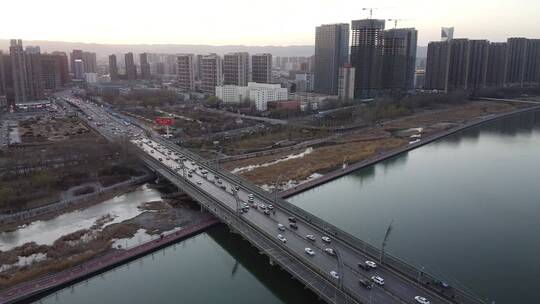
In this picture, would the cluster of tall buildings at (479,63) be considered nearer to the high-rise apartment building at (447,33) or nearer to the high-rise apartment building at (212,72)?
the high-rise apartment building at (447,33)

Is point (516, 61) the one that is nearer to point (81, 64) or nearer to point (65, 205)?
point (65, 205)

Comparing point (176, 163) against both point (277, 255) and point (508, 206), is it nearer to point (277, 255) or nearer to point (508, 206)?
point (277, 255)

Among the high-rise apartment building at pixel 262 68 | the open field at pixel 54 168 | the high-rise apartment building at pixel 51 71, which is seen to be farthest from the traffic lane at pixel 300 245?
the high-rise apartment building at pixel 51 71

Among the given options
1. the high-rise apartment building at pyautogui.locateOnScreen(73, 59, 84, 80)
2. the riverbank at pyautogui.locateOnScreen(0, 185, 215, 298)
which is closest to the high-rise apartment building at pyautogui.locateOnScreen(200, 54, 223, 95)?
the riverbank at pyautogui.locateOnScreen(0, 185, 215, 298)

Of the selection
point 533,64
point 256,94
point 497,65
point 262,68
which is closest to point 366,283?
point 256,94

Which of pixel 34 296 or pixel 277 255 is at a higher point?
pixel 277 255

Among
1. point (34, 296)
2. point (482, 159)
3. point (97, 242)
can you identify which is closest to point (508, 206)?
point (482, 159)
